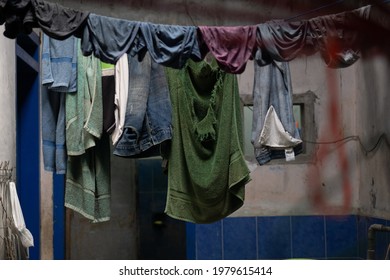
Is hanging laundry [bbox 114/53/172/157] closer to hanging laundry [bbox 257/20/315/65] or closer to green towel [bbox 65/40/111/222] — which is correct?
green towel [bbox 65/40/111/222]

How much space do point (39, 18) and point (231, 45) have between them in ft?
2.36

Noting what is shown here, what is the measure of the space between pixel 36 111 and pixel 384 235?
2.20 m

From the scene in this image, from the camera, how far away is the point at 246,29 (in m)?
2.30

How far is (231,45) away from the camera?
2.30 metres

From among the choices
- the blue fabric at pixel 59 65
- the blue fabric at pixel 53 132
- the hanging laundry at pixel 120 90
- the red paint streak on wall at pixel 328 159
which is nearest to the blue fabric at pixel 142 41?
the hanging laundry at pixel 120 90

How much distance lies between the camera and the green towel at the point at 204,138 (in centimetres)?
256

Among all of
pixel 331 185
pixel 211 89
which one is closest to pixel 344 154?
pixel 331 185

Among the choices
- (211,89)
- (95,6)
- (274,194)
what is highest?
(95,6)

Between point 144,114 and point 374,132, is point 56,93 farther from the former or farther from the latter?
point 374,132

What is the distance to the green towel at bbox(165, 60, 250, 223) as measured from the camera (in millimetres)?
2561

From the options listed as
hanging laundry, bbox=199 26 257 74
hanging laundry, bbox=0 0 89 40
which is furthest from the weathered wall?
hanging laundry, bbox=0 0 89 40

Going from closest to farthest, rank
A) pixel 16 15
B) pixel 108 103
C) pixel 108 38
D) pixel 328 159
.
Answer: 1. pixel 16 15
2. pixel 108 38
3. pixel 108 103
4. pixel 328 159

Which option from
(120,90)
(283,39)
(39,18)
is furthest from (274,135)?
(39,18)

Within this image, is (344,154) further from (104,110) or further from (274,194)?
(104,110)
